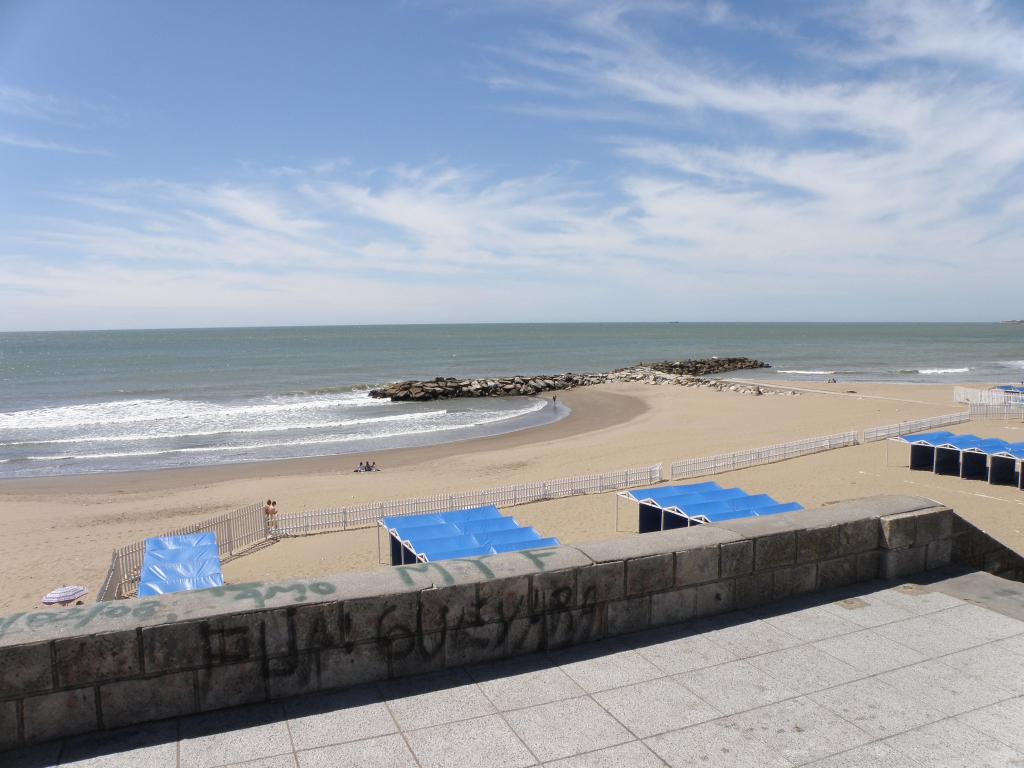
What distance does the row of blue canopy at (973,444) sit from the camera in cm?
2059

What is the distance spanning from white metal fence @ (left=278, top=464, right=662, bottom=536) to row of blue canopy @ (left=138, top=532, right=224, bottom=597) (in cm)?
433

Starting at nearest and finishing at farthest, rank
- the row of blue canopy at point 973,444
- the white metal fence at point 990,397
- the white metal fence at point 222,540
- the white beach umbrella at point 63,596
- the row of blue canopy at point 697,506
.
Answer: the white beach umbrella at point 63,596 < the row of blue canopy at point 697,506 < the white metal fence at point 222,540 < the row of blue canopy at point 973,444 < the white metal fence at point 990,397

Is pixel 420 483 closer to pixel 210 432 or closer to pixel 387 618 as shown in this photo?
pixel 210 432

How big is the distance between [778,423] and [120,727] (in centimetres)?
4009

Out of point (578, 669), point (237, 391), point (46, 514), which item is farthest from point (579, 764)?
point (237, 391)

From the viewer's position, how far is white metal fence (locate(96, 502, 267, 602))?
52.1 feet

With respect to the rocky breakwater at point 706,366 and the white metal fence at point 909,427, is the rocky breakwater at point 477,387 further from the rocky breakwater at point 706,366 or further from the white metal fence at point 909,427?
the white metal fence at point 909,427

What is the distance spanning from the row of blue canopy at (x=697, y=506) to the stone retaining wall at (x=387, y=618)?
8127 mm

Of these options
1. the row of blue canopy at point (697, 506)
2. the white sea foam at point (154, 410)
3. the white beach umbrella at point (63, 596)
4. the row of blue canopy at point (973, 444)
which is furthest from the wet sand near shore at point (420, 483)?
the white sea foam at point (154, 410)

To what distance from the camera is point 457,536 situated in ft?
43.4

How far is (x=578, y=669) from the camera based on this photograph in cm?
481

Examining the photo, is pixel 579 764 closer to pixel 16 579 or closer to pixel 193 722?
pixel 193 722

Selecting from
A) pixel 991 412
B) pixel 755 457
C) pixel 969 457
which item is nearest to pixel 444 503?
pixel 755 457

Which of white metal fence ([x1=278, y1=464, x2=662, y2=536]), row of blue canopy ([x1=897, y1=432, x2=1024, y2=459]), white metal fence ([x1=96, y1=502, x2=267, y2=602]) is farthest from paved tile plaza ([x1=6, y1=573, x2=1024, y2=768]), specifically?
row of blue canopy ([x1=897, y1=432, x2=1024, y2=459])
